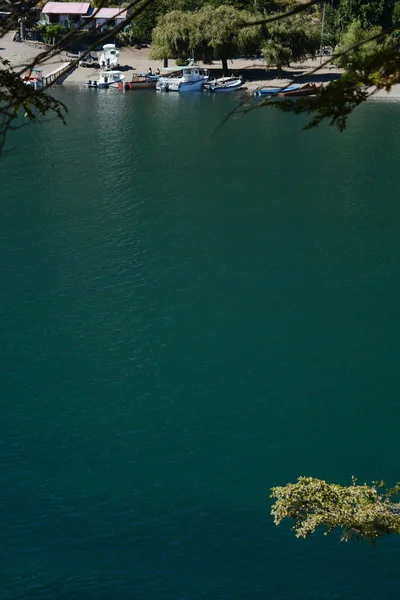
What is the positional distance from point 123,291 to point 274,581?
56.0 feet

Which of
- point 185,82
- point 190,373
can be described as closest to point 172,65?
point 185,82

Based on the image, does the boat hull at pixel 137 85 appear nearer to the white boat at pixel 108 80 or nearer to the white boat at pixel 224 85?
the white boat at pixel 108 80

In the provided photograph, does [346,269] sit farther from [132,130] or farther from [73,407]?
[132,130]

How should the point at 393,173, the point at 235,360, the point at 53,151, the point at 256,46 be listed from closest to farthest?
1. the point at 235,360
2. the point at 393,173
3. the point at 53,151
4. the point at 256,46

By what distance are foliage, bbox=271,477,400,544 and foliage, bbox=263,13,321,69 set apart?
68616 mm

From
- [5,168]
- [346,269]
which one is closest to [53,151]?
[5,168]

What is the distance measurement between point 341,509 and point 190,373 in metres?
13.5

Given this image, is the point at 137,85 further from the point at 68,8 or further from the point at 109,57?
the point at 68,8

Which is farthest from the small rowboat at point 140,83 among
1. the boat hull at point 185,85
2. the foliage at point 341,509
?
the foliage at point 341,509

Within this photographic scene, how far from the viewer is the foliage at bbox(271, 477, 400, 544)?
11.9 m

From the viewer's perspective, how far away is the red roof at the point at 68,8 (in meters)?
89.7

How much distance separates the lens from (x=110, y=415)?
2311 centimetres

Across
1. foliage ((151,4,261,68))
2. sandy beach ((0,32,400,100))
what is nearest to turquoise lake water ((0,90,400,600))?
sandy beach ((0,32,400,100))

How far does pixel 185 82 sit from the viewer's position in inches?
3231
